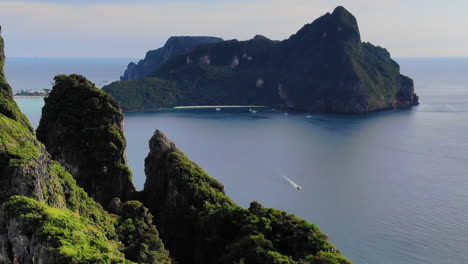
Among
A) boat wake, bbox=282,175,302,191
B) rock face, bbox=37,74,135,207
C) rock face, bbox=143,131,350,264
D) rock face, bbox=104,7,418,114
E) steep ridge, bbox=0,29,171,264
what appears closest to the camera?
steep ridge, bbox=0,29,171,264

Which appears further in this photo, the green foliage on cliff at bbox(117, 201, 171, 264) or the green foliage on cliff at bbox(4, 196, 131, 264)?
the green foliage on cliff at bbox(117, 201, 171, 264)

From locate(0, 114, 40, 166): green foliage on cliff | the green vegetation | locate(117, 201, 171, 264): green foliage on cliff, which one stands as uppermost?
the green vegetation

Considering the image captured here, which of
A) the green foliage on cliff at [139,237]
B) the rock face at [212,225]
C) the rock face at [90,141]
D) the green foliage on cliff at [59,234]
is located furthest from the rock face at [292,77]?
the green foliage on cliff at [59,234]

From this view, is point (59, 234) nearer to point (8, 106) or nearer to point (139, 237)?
point (139, 237)

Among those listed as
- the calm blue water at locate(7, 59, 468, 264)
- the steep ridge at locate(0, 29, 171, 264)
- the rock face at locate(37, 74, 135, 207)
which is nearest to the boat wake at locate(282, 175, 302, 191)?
the calm blue water at locate(7, 59, 468, 264)

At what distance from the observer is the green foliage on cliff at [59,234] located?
18219mm

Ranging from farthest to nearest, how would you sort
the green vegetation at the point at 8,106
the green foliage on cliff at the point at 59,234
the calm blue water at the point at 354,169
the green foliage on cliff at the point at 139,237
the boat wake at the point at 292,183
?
Result: the boat wake at the point at 292,183 < the calm blue water at the point at 354,169 < the green vegetation at the point at 8,106 < the green foliage on cliff at the point at 139,237 < the green foliage on cliff at the point at 59,234

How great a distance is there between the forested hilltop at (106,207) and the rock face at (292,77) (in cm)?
10129

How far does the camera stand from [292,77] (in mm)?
149750

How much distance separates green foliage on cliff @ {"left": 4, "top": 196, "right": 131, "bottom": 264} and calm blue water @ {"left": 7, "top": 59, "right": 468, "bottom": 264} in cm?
2373

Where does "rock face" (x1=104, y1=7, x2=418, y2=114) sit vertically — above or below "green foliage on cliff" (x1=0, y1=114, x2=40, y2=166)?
above

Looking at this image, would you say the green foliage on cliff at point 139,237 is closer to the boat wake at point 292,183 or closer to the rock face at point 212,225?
the rock face at point 212,225

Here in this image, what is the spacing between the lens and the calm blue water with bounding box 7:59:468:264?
1673 inches

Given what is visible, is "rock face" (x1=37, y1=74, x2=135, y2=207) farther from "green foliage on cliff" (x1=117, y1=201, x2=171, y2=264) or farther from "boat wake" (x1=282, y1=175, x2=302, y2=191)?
"boat wake" (x1=282, y1=175, x2=302, y2=191)
